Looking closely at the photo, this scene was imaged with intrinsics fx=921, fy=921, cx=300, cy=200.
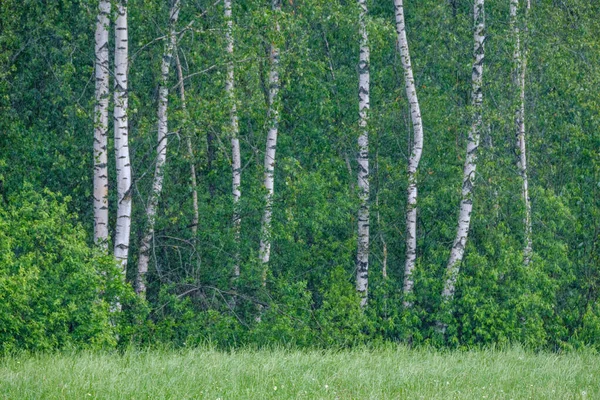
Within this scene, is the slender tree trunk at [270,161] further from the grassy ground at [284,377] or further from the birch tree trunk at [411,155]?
the grassy ground at [284,377]

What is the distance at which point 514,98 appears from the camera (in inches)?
677

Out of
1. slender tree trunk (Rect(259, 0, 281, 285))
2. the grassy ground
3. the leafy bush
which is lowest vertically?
the grassy ground

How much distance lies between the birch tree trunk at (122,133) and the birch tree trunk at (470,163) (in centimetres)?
606


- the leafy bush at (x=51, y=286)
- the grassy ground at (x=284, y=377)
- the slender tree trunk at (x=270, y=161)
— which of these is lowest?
the grassy ground at (x=284, y=377)

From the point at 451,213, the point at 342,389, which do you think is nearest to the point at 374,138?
the point at 451,213

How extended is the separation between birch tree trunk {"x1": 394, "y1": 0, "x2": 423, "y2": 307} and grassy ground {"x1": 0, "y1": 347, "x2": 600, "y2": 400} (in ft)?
18.1

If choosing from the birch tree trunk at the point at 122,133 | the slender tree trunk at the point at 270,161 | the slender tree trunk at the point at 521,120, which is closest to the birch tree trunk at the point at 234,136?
the slender tree trunk at the point at 270,161

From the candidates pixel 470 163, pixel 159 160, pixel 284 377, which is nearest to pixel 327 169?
pixel 470 163

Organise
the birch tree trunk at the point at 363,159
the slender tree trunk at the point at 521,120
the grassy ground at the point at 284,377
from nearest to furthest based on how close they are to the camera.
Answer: the grassy ground at the point at 284,377
the birch tree trunk at the point at 363,159
the slender tree trunk at the point at 521,120

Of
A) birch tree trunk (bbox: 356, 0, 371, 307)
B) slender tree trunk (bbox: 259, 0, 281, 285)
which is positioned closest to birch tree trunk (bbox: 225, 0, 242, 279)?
slender tree trunk (bbox: 259, 0, 281, 285)

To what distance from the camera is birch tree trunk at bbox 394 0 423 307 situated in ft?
53.6

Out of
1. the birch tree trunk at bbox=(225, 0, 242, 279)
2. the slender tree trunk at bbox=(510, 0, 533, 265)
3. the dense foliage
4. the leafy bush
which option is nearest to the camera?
the leafy bush

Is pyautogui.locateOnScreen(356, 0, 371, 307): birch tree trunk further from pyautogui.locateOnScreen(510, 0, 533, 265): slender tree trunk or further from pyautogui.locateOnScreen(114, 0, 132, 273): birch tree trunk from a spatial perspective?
pyautogui.locateOnScreen(114, 0, 132, 273): birch tree trunk

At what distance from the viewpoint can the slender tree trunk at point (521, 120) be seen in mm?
16609
